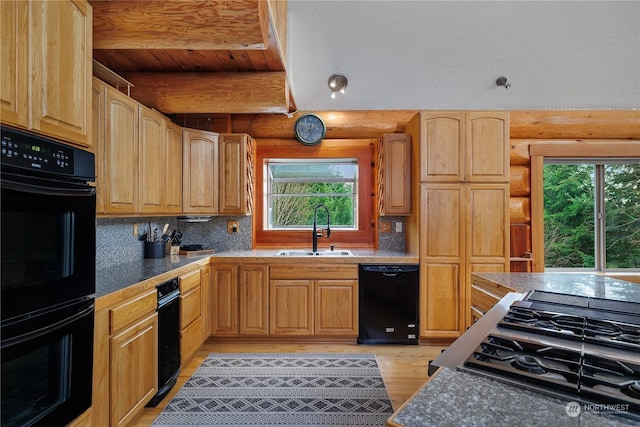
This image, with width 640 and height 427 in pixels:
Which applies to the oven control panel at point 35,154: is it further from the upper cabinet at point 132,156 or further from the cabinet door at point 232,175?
the cabinet door at point 232,175

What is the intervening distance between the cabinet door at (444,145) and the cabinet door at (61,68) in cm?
274

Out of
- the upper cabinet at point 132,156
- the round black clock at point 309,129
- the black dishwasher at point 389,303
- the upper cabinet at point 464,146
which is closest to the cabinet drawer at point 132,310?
the upper cabinet at point 132,156

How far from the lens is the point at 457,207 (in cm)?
325

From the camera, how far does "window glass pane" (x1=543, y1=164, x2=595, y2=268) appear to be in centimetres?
380

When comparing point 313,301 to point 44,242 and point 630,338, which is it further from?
point 630,338

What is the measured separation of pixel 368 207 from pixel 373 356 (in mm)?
1669

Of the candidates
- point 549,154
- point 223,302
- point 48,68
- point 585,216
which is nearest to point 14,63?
point 48,68

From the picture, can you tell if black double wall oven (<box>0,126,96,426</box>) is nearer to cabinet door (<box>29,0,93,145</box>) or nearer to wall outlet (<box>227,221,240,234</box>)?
cabinet door (<box>29,0,93,145</box>)

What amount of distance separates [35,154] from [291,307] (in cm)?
246

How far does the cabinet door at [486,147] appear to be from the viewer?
10.6 feet

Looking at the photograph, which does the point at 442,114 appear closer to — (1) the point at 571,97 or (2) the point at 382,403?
(1) the point at 571,97

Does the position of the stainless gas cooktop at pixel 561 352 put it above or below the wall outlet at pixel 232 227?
below

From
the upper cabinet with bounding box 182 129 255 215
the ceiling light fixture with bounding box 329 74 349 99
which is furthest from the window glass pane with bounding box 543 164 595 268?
the upper cabinet with bounding box 182 129 255 215

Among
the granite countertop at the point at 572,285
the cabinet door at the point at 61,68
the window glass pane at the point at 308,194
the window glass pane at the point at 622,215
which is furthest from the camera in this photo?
the window glass pane at the point at 308,194
